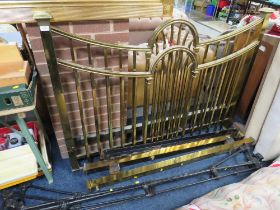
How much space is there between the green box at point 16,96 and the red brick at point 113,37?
402mm

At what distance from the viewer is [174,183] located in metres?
1.42

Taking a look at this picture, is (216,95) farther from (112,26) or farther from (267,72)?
(112,26)

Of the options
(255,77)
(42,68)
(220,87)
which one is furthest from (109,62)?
(255,77)

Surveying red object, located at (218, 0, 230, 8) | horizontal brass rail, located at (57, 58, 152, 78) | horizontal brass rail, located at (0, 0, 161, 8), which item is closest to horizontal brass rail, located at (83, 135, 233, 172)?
horizontal brass rail, located at (57, 58, 152, 78)

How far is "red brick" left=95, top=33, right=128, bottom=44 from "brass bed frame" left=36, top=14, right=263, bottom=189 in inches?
2.3

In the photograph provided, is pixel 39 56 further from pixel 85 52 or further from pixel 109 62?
pixel 109 62

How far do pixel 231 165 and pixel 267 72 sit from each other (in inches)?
25.9

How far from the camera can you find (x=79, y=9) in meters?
0.94

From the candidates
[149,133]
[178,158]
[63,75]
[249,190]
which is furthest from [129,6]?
[249,190]

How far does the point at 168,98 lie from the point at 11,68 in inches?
32.3

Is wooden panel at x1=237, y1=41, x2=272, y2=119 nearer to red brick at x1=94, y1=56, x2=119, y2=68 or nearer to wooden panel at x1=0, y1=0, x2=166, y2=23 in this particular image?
wooden panel at x1=0, y1=0, x2=166, y2=23

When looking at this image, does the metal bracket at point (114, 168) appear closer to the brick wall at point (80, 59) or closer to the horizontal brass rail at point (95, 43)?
the brick wall at point (80, 59)

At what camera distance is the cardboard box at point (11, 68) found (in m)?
0.91

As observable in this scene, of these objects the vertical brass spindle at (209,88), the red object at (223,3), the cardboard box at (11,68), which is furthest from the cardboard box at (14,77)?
the red object at (223,3)
